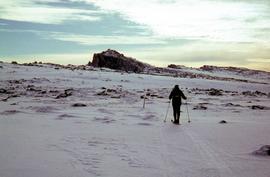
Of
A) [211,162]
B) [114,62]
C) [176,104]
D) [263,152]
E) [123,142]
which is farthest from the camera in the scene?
[114,62]

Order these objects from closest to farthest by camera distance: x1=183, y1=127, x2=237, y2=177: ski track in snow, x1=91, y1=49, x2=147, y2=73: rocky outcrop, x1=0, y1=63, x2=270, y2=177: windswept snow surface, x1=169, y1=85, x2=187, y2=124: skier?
1. x1=183, y1=127, x2=237, y2=177: ski track in snow
2. x1=0, y1=63, x2=270, y2=177: windswept snow surface
3. x1=169, y1=85, x2=187, y2=124: skier
4. x1=91, y1=49, x2=147, y2=73: rocky outcrop

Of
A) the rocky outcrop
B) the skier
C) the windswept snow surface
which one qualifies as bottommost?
the windswept snow surface

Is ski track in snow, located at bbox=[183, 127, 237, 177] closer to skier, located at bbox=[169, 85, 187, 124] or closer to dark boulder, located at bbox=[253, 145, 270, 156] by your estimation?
dark boulder, located at bbox=[253, 145, 270, 156]

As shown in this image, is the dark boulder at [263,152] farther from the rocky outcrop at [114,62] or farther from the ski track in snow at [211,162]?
the rocky outcrop at [114,62]

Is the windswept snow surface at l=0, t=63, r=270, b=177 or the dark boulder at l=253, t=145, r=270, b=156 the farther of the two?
the dark boulder at l=253, t=145, r=270, b=156

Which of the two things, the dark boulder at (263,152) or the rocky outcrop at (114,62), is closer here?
the dark boulder at (263,152)

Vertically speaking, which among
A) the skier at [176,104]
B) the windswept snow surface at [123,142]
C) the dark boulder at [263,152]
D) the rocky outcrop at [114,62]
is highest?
Answer: the rocky outcrop at [114,62]

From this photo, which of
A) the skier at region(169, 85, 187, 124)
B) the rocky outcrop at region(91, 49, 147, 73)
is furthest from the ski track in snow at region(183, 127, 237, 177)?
the rocky outcrop at region(91, 49, 147, 73)

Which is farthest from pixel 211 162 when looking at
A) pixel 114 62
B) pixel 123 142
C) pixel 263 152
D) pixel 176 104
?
pixel 114 62

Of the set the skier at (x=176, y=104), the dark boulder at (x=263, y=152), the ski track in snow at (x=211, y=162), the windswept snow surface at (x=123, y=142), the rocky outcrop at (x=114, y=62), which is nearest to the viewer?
the ski track in snow at (x=211, y=162)

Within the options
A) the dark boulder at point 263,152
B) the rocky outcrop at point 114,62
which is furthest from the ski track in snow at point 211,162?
the rocky outcrop at point 114,62

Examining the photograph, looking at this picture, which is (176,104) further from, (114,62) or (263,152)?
(114,62)

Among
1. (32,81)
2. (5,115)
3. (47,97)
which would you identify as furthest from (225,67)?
(5,115)

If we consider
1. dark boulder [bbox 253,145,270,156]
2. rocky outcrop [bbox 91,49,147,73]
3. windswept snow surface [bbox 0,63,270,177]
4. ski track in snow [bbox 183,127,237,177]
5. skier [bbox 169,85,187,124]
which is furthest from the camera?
rocky outcrop [bbox 91,49,147,73]
